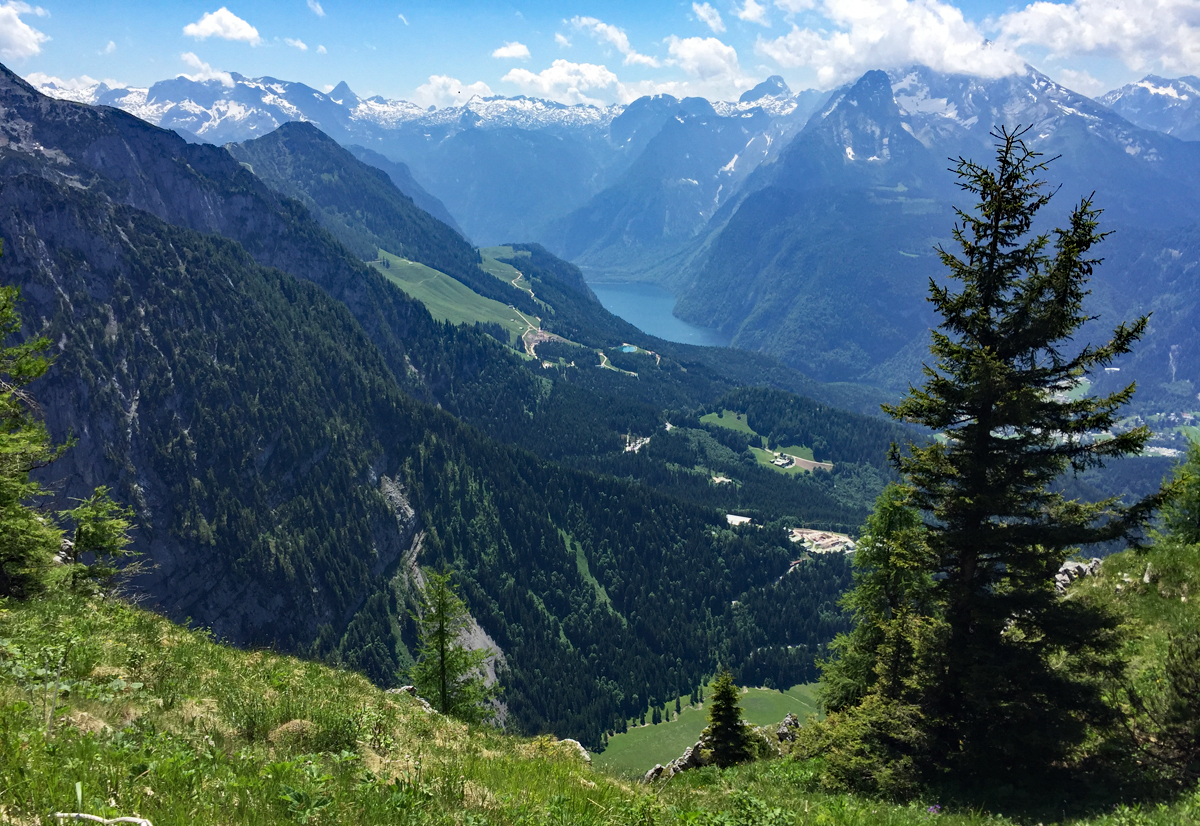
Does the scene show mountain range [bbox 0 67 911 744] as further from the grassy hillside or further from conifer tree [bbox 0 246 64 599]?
the grassy hillside

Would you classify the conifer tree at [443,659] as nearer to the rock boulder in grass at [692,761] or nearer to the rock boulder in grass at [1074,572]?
the rock boulder in grass at [692,761]

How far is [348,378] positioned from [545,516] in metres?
78.5

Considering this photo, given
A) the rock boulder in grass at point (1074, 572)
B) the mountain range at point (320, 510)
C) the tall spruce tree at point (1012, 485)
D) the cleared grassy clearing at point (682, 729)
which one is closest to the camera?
the tall spruce tree at point (1012, 485)

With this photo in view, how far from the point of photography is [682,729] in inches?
5330

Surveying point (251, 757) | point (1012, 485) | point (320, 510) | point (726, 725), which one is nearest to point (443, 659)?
point (726, 725)

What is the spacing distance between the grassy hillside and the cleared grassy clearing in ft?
398

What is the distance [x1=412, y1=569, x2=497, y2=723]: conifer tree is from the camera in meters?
34.8

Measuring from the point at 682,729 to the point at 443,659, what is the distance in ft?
386

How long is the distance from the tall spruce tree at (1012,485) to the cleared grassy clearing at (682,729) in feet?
379

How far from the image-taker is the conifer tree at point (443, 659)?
1368 inches

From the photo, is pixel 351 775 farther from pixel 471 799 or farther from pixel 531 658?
pixel 531 658

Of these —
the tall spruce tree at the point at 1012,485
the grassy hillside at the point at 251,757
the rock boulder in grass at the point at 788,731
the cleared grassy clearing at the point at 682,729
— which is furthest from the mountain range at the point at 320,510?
the tall spruce tree at the point at 1012,485

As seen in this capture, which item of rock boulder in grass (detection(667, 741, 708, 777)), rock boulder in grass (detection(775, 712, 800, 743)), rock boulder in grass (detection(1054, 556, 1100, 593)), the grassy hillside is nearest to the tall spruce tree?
the grassy hillside

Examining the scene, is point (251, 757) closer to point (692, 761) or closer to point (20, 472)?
point (20, 472)
